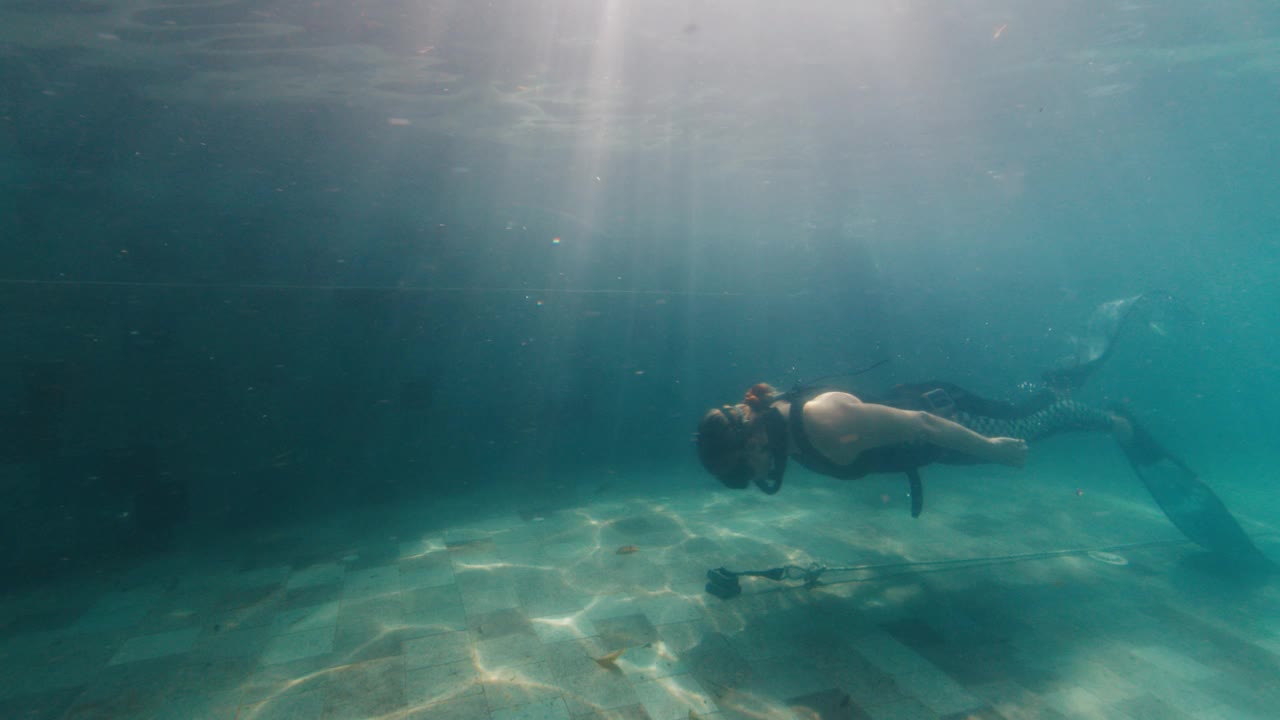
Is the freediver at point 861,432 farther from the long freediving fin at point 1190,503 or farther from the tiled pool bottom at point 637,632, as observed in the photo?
the tiled pool bottom at point 637,632

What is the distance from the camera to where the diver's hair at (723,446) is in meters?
4.53

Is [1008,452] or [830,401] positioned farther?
[1008,452]

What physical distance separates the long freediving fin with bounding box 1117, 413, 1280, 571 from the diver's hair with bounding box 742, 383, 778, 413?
6.64 meters

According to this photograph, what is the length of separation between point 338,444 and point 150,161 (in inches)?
335

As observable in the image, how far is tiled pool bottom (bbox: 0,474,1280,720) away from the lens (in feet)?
14.6

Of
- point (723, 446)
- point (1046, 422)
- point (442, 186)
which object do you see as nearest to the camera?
point (723, 446)

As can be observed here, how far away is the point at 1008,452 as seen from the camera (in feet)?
17.0

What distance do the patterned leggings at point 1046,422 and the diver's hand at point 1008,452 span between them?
1.28m

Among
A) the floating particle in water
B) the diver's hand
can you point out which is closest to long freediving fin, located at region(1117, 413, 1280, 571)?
the floating particle in water

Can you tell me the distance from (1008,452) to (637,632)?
13.6ft

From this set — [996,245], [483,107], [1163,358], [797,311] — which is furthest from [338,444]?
[996,245]

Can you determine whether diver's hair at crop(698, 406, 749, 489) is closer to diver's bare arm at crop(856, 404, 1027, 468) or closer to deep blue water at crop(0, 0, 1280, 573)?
diver's bare arm at crop(856, 404, 1027, 468)

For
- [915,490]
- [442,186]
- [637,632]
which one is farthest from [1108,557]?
[442,186]

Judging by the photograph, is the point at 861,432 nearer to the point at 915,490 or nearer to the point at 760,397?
the point at 760,397
